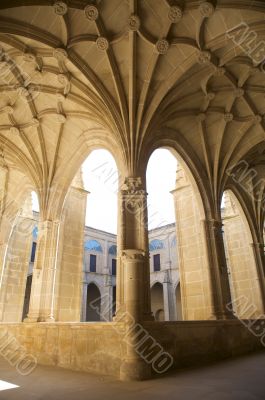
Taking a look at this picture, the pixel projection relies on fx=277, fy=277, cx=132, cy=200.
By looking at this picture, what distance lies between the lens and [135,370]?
215 inches

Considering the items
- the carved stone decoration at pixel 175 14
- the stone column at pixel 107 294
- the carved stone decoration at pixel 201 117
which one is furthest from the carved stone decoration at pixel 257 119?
the stone column at pixel 107 294

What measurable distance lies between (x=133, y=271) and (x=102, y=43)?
6040 mm

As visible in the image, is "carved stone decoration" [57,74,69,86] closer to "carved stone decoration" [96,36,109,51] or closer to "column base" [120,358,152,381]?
"carved stone decoration" [96,36,109,51]

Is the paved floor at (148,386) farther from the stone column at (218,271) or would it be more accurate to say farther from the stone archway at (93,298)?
the stone archway at (93,298)

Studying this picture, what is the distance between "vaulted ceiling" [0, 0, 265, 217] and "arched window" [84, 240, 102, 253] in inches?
591

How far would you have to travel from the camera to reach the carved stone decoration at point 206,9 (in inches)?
259

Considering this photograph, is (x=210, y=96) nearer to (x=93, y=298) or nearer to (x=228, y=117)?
(x=228, y=117)

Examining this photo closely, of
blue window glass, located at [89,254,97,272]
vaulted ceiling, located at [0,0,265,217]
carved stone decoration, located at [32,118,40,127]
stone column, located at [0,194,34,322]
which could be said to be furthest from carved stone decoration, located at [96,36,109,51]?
blue window glass, located at [89,254,97,272]

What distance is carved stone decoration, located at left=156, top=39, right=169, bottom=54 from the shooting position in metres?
7.45

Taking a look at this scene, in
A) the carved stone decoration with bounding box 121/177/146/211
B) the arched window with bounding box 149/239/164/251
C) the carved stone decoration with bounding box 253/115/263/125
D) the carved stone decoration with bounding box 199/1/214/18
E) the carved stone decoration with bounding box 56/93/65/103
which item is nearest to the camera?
the carved stone decoration with bounding box 199/1/214/18

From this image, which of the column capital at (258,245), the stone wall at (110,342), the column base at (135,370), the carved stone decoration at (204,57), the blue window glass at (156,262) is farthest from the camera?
the blue window glass at (156,262)

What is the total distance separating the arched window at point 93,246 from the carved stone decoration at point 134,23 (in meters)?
20.8

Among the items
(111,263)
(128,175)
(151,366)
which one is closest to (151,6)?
(128,175)

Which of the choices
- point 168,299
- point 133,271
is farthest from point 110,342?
point 168,299
